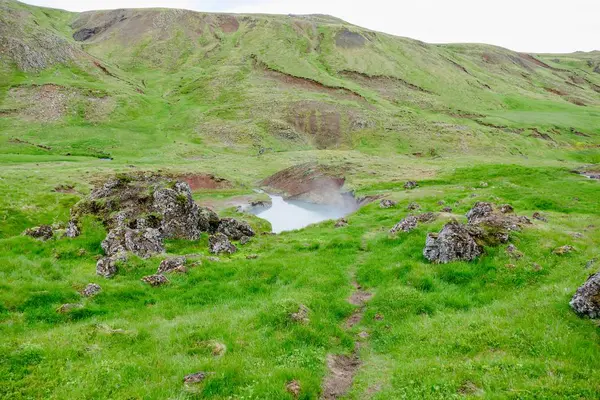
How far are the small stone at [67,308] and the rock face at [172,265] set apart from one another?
5772 mm

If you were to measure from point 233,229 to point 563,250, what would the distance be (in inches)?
998

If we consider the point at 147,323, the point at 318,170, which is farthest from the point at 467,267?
Answer: the point at 318,170

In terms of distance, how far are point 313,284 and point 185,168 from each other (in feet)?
206

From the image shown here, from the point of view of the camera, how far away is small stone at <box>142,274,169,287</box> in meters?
22.4

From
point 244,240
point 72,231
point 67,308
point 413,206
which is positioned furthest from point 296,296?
point 413,206

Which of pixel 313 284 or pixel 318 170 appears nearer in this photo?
pixel 313 284

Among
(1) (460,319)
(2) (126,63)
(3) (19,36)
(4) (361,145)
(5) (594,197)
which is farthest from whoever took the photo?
(2) (126,63)

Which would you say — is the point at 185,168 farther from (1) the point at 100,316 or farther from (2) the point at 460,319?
(2) the point at 460,319

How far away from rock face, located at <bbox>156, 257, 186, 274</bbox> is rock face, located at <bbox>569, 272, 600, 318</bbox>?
20.3 metres

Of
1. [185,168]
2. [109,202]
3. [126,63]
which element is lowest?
[185,168]

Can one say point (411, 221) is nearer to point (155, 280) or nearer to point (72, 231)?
point (155, 280)

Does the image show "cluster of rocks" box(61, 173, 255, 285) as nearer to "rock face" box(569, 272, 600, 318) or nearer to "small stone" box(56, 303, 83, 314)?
"small stone" box(56, 303, 83, 314)

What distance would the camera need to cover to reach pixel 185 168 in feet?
261

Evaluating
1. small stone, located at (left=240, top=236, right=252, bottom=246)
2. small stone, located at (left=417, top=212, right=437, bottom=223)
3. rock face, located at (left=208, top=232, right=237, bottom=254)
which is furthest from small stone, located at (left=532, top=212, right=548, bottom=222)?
rock face, located at (left=208, top=232, right=237, bottom=254)
